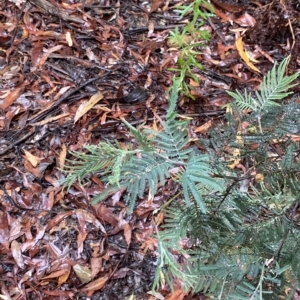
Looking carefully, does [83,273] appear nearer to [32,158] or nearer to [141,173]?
[32,158]

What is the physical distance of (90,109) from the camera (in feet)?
5.75

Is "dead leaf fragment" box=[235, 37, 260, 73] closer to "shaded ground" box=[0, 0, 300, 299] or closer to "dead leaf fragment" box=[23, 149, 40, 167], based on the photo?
"shaded ground" box=[0, 0, 300, 299]

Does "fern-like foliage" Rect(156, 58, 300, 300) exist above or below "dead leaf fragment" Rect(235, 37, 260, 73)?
above

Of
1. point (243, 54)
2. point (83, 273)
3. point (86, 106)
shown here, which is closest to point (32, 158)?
point (86, 106)

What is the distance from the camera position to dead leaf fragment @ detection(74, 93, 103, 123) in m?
1.73

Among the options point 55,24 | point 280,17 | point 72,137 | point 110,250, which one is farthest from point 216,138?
point 55,24

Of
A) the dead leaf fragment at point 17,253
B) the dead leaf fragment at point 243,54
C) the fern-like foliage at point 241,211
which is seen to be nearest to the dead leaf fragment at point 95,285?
the dead leaf fragment at point 17,253

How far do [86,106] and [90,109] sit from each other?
0.07 ft

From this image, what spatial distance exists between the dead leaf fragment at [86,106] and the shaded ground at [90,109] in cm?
1

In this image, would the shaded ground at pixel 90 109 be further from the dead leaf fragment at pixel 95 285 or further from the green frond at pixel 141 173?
the green frond at pixel 141 173

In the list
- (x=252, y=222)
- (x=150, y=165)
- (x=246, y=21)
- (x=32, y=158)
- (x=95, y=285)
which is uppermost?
(x=150, y=165)

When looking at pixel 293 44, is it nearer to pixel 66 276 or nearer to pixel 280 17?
pixel 280 17

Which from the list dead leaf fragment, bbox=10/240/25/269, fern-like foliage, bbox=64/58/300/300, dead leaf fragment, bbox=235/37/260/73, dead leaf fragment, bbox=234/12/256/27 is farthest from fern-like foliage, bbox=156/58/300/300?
dead leaf fragment, bbox=234/12/256/27

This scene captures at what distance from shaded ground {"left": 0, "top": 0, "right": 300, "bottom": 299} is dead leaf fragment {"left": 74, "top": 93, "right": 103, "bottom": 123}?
0.01 metres
